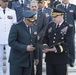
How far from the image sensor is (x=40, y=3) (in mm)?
6688

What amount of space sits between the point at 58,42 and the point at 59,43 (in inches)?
1.6

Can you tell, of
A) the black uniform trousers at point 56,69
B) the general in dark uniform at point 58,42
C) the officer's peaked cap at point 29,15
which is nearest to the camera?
the officer's peaked cap at point 29,15

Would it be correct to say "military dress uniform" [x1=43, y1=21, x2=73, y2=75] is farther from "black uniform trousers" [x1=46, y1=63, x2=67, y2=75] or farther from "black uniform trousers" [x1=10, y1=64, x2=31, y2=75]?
"black uniform trousers" [x1=10, y1=64, x2=31, y2=75]

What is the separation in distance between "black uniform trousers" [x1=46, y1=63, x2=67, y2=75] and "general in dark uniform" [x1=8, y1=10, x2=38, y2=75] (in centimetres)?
31

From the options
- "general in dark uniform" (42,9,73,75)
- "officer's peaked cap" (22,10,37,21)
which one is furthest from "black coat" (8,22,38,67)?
"general in dark uniform" (42,9,73,75)

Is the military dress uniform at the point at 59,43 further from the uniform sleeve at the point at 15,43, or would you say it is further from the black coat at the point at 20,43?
the uniform sleeve at the point at 15,43

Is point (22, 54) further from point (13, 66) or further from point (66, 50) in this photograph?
point (66, 50)

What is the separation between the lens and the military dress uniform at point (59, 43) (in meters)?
4.57

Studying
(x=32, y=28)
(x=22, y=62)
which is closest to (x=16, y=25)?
(x=32, y=28)

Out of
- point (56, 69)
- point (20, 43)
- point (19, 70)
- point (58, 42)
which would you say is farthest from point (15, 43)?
point (56, 69)

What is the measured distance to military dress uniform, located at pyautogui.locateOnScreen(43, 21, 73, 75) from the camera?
15.0 feet

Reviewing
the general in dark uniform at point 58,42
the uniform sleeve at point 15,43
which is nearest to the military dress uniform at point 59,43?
the general in dark uniform at point 58,42

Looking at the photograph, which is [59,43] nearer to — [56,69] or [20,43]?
[56,69]

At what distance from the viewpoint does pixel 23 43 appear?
4.54m
